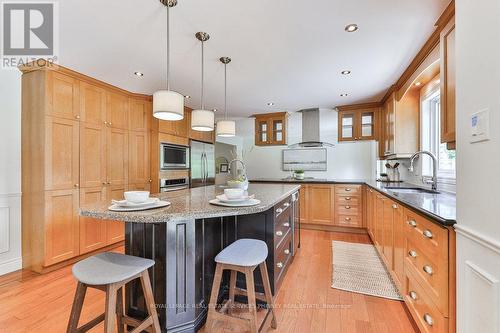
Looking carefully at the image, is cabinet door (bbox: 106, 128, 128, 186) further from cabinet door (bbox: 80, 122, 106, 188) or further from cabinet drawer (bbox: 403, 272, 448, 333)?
cabinet drawer (bbox: 403, 272, 448, 333)

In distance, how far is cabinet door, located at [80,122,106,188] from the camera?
2721 mm

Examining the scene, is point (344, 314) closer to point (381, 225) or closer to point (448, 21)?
point (381, 225)

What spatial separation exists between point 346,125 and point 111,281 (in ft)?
14.2

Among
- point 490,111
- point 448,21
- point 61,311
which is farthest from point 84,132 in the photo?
point 448,21

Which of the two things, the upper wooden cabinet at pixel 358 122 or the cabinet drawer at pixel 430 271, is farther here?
the upper wooden cabinet at pixel 358 122

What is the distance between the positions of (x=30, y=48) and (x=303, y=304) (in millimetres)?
3417

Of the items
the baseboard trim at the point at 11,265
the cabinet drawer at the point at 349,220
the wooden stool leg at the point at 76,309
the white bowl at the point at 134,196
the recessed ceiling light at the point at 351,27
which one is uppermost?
the recessed ceiling light at the point at 351,27

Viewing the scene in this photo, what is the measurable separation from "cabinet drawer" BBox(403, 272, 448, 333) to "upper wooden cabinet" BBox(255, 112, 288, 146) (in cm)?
338

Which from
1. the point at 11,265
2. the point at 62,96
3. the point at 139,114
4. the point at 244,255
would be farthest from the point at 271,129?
the point at 11,265

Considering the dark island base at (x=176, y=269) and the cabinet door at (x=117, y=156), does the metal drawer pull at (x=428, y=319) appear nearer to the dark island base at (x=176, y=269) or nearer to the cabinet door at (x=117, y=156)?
the dark island base at (x=176, y=269)

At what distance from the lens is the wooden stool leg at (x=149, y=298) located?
48.5 inches

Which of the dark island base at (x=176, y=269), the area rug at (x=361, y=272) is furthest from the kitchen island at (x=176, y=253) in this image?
the area rug at (x=361, y=272)

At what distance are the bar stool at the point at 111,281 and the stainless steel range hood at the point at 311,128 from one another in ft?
12.8

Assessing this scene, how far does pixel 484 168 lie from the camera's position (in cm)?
95
